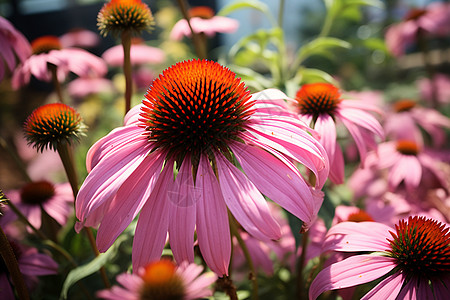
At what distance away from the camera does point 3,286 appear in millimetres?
622

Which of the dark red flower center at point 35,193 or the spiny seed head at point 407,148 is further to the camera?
the spiny seed head at point 407,148

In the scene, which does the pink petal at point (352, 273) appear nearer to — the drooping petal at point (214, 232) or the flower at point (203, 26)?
the drooping petal at point (214, 232)

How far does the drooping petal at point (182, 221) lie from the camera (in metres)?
0.45

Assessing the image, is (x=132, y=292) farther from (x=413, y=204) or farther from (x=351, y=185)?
(x=351, y=185)

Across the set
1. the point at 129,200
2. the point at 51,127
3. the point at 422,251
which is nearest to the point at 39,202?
the point at 51,127

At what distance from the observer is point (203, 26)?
43.9 inches

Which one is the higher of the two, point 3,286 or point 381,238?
point 381,238

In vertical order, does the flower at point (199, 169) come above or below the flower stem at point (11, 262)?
above

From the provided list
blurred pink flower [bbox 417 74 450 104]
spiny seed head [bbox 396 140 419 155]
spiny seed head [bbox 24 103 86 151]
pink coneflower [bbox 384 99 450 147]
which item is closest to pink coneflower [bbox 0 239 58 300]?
spiny seed head [bbox 24 103 86 151]

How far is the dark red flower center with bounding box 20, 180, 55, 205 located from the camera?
83 cm

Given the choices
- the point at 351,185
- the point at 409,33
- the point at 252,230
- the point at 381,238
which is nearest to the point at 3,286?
the point at 252,230

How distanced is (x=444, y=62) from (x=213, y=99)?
3045mm

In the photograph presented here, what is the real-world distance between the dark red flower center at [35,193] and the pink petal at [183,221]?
19.3 inches

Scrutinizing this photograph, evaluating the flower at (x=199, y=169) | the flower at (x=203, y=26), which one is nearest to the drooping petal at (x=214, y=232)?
the flower at (x=199, y=169)
